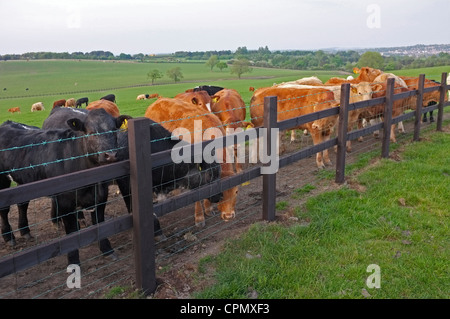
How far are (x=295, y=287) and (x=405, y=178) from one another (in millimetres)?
4342

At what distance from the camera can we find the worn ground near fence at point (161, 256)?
13.0ft

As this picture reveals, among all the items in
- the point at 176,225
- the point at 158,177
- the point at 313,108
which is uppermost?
the point at 313,108

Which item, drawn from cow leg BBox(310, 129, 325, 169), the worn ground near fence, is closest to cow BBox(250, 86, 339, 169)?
cow leg BBox(310, 129, 325, 169)

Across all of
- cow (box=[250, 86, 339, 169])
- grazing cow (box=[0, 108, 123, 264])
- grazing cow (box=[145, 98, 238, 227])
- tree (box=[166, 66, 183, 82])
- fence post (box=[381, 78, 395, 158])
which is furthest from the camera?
tree (box=[166, 66, 183, 82])

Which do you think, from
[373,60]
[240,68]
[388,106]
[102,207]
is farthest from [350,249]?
[240,68]

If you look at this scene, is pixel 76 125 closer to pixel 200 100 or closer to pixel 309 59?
pixel 200 100

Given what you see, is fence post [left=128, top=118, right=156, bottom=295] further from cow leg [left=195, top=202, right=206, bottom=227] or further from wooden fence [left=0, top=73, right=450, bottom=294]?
cow leg [left=195, top=202, right=206, bottom=227]

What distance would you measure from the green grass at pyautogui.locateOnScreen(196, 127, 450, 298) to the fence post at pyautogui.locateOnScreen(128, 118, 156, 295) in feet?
2.05

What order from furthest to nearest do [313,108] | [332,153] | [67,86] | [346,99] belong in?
[67,86]
[332,153]
[313,108]
[346,99]

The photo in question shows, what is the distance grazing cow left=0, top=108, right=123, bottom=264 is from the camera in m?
4.29

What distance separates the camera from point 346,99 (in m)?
6.85

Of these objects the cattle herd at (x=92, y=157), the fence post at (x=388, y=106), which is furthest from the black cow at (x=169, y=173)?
the fence post at (x=388, y=106)

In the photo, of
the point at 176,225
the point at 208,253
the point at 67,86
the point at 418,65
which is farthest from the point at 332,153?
the point at 67,86
